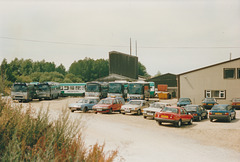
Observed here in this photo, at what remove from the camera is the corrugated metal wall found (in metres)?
60.2

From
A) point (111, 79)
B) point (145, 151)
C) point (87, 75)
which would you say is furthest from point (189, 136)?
point (87, 75)

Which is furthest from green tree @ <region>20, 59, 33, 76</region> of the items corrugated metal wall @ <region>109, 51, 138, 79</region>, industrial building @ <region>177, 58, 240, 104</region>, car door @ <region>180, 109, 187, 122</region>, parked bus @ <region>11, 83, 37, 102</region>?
car door @ <region>180, 109, 187, 122</region>

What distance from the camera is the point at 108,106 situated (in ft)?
78.2

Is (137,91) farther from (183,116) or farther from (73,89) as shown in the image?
(73,89)

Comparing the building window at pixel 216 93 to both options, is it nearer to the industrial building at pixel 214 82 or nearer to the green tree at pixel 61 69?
the industrial building at pixel 214 82

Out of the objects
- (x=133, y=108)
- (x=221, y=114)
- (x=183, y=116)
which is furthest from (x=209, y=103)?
(x=183, y=116)

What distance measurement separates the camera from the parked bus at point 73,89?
47128 mm

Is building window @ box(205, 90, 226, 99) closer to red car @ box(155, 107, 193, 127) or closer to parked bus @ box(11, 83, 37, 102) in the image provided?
red car @ box(155, 107, 193, 127)

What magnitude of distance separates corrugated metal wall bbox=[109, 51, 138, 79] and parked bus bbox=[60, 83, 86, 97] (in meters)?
15.1

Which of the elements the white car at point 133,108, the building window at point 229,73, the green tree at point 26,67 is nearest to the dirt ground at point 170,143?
the white car at point 133,108

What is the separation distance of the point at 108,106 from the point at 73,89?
25241 mm

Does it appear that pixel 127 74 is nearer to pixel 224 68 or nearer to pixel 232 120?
pixel 224 68

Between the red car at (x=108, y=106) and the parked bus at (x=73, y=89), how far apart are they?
22193mm

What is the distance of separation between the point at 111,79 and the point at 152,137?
1784 inches
